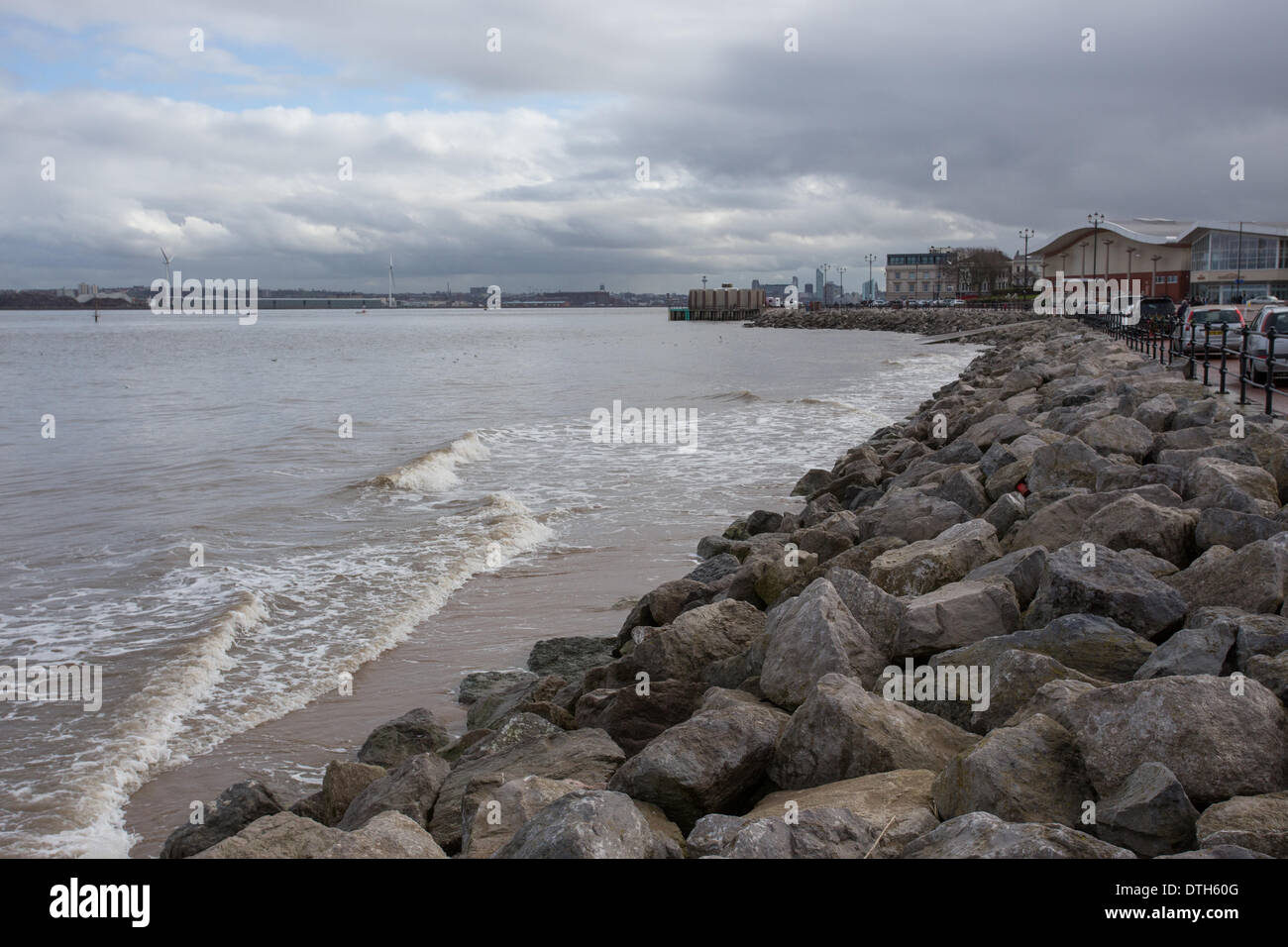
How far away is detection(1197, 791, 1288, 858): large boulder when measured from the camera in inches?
129

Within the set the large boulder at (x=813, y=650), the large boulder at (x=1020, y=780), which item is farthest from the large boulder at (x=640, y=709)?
the large boulder at (x=1020, y=780)

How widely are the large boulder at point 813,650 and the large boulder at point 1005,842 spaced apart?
5.90ft

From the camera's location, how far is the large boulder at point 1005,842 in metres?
3.18

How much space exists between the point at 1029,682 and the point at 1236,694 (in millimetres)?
934

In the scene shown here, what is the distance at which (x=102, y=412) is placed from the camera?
30.6m

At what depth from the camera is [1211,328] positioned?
898 inches

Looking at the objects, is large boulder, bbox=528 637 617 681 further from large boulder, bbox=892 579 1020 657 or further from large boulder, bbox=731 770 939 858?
large boulder, bbox=731 770 939 858

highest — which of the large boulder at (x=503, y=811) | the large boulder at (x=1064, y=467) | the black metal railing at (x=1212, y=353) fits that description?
the black metal railing at (x=1212, y=353)

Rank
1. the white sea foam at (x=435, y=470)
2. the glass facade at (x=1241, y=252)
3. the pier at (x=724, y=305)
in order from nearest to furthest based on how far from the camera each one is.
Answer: the white sea foam at (x=435, y=470) < the glass facade at (x=1241, y=252) < the pier at (x=724, y=305)

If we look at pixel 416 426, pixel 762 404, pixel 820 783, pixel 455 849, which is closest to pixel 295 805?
pixel 455 849

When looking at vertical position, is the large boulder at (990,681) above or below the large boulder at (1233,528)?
below

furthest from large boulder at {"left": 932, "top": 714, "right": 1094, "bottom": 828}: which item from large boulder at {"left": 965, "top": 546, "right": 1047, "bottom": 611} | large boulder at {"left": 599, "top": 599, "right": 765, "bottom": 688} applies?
large boulder at {"left": 599, "top": 599, "right": 765, "bottom": 688}

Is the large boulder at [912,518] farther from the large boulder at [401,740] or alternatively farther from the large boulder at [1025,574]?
the large boulder at [401,740]
